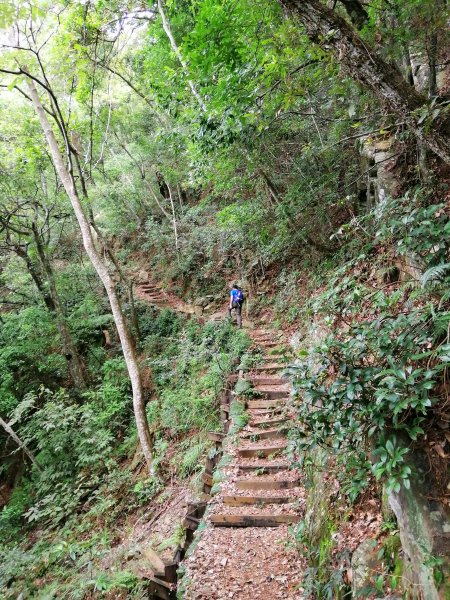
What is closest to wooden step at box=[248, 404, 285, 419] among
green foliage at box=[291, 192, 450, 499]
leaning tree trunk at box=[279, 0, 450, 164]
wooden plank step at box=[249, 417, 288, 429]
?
wooden plank step at box=[249, 417, 288, 429]

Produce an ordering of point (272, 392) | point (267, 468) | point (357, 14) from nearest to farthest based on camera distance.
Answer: point (357, 14), point (267, 468), point (272, 392)

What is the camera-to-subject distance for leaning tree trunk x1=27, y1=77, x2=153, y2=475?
834cm

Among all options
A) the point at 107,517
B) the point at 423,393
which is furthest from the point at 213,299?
the point at 423,393

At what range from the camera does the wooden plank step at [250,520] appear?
16.3ft

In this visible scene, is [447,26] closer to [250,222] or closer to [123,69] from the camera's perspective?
[250,222]

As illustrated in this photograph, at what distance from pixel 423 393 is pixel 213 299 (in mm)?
12783

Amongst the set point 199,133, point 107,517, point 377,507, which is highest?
point 199,133

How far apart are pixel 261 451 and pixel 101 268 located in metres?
5.32

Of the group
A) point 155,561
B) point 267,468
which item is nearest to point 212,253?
point 267,468

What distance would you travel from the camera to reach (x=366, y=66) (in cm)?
340

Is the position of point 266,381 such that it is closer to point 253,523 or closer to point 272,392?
point 272,392

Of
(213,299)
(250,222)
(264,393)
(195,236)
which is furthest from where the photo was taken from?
(195,236)

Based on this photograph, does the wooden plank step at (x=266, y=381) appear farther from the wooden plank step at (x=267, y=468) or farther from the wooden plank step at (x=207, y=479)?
the wooden plank step at (x=207, y=479)

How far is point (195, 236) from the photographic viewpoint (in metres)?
16.6
